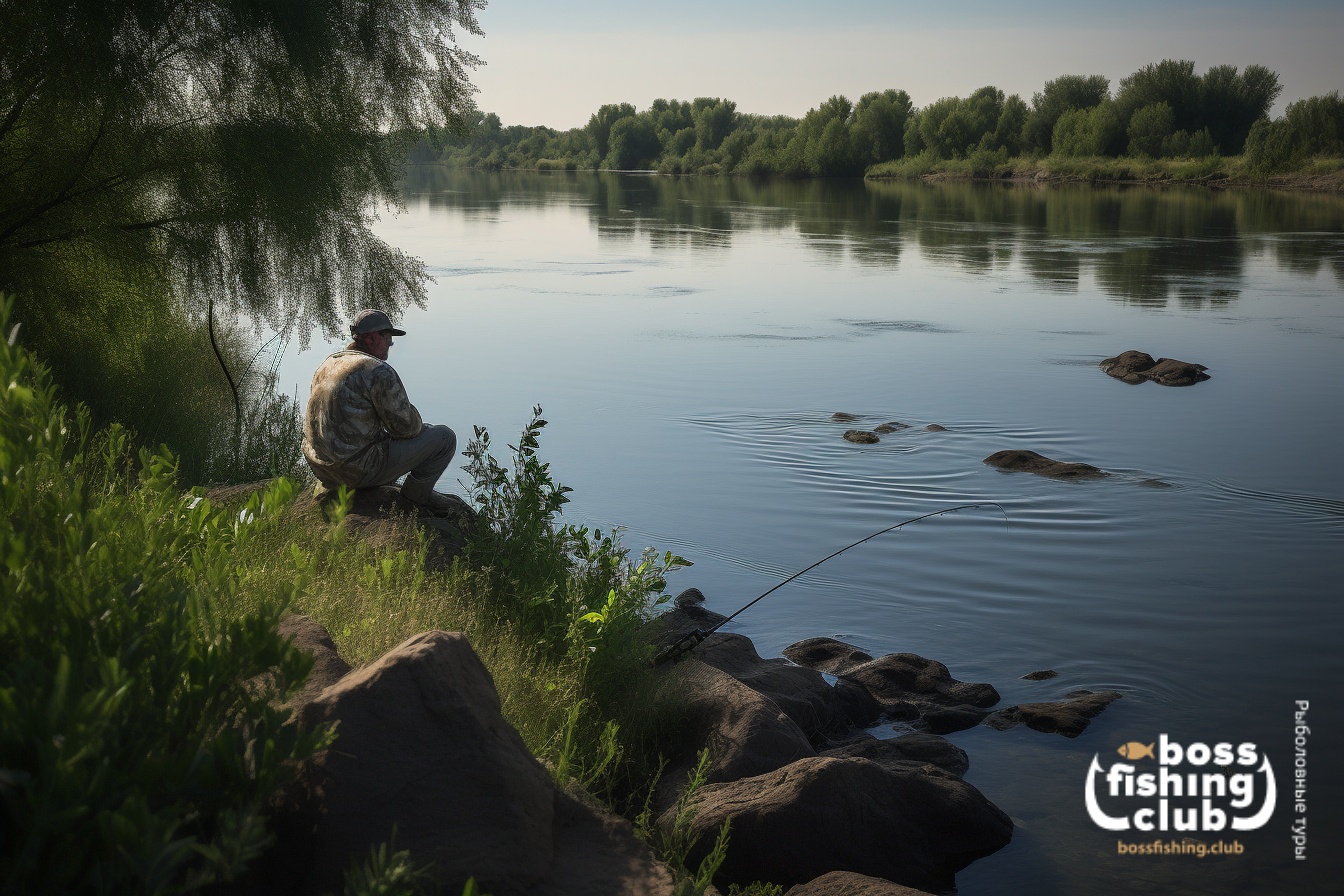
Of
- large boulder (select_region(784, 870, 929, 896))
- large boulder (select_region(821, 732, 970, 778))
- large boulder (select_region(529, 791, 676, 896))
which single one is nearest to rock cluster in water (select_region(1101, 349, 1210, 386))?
large boulder (select_region(821, 732, 970, 778))

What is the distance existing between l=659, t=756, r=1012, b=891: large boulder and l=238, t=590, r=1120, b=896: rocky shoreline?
1 centimetres

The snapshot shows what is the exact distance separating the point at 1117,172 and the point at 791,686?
296 ft

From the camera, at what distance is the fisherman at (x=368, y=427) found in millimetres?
8398

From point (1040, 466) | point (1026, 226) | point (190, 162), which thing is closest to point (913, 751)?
point (1040, 466)

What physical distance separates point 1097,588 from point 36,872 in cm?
1032

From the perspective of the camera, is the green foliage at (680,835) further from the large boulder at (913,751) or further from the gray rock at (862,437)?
the gray rock at (862,437)

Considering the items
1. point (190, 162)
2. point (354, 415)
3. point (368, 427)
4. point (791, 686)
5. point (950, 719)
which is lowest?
point (950, 719)

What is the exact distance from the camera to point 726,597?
11227 mm

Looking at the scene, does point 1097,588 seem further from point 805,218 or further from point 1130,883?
point 805,218

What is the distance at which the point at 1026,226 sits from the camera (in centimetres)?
5041

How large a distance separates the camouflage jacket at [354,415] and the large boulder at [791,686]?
2.87 metres

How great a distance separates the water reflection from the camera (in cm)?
3403

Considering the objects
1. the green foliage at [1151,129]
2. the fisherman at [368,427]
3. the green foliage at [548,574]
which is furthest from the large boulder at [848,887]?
the green foliage at [1151,129]

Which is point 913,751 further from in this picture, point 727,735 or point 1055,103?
point 1055,103
